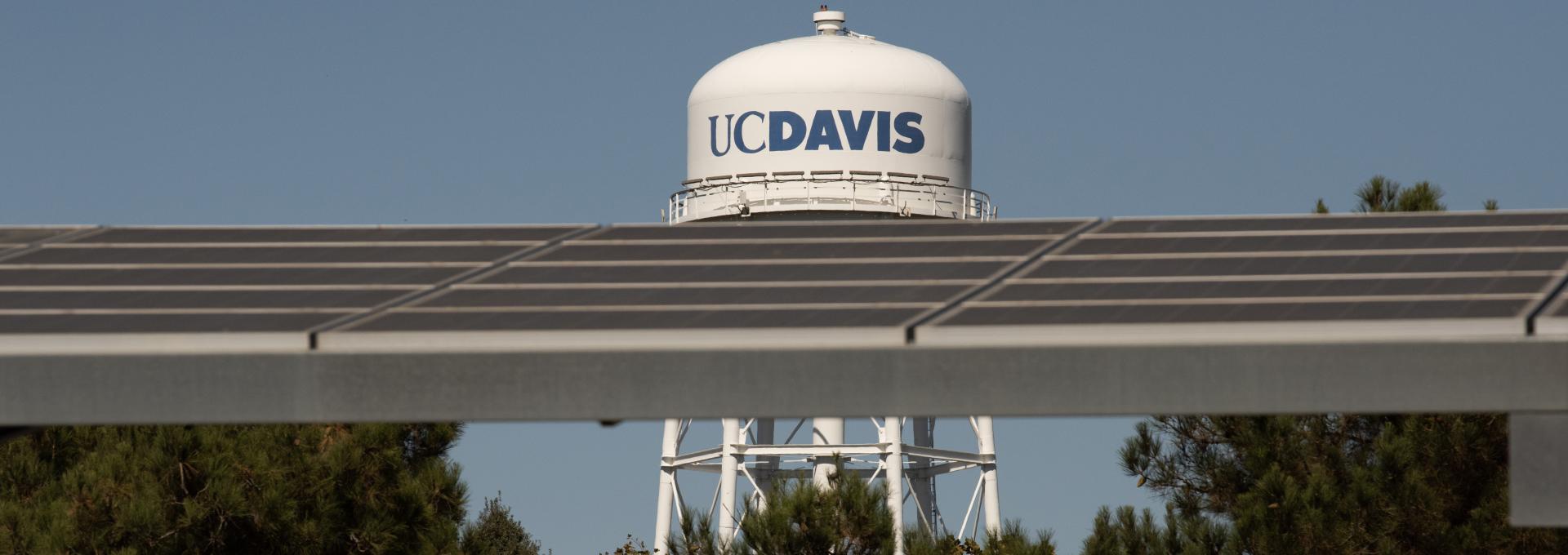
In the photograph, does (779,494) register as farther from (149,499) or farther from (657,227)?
(657,227)

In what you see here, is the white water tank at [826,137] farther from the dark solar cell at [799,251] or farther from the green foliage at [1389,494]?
the dark solar cell at [799,251]

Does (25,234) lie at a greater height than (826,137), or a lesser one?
lesser

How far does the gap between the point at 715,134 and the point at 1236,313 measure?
23.8m

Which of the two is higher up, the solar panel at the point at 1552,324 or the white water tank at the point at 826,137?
the white water tank at the point at 826,137

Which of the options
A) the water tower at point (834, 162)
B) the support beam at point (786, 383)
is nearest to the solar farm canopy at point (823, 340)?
the support beam at point (786, 383)

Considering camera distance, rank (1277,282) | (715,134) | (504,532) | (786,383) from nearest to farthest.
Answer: (786,383) → (1277,282) → (715,134) → (504,532)

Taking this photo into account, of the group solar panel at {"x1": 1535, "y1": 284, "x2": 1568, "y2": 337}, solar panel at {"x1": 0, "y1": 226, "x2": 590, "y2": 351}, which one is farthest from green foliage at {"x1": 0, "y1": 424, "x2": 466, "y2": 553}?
solar panel at {"x1": 1535, "y1": 284, "x2": 1568, "y2": 337}

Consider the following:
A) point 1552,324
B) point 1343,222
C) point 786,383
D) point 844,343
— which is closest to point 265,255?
point 786,383

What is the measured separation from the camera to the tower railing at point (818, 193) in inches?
1283

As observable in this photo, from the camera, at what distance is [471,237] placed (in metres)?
13.7

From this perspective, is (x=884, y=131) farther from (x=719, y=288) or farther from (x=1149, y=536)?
(x=719, y=288)

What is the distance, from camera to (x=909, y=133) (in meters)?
33.6

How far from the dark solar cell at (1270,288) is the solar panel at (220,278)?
125 inches

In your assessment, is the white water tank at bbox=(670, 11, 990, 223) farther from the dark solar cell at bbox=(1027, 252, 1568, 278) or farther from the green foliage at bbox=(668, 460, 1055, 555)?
the dark solar cell at bbox=(1027, 252, 1568, 278)
